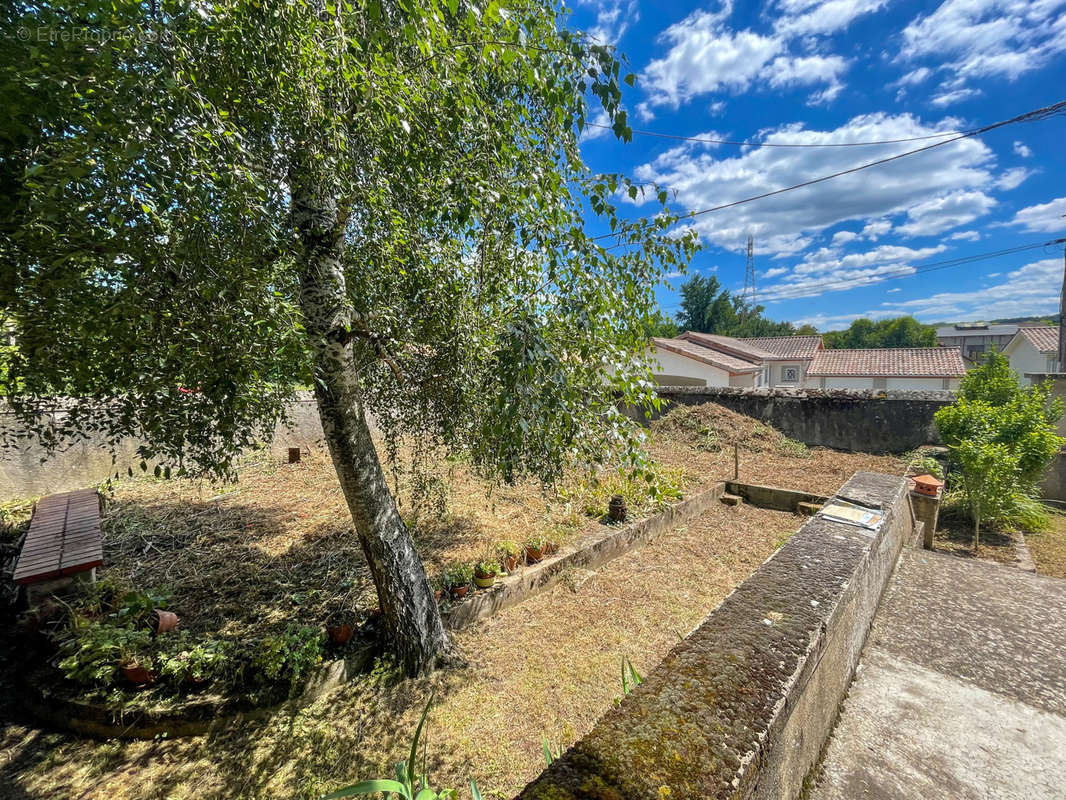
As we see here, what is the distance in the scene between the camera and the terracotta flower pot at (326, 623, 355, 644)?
122 inches

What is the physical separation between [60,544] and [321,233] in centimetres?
352

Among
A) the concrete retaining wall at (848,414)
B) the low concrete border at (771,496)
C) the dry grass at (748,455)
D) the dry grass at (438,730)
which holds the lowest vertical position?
the dry grass at (438,730)

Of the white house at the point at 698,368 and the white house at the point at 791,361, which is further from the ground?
the white house at the point at 791,361

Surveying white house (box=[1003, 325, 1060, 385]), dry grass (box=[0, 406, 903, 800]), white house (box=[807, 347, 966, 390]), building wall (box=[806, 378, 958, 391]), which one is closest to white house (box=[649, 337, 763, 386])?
building wall (box=[806, 378, 958, 391])

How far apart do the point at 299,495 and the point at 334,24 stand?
19.5 feet

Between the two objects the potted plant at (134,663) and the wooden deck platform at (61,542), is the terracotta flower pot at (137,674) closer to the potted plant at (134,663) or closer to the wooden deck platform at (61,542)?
the potted plant at (134,663)

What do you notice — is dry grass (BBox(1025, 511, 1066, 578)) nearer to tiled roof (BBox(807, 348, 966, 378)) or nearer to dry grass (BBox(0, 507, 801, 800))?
dry grass (BBox(0, 507, 801, 800))

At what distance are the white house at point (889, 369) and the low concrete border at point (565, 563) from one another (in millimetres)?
22134

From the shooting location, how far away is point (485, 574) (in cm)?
381

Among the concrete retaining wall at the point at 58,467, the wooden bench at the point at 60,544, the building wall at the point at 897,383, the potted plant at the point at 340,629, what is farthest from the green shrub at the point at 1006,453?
the building wall at the point at 897,383

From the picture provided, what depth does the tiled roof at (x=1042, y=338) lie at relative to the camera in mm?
23250

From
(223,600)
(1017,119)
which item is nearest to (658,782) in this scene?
(223,600)

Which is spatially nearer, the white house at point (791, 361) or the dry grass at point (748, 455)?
the dry grass at point (748, 455)

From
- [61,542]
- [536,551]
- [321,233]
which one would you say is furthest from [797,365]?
[61,542]
